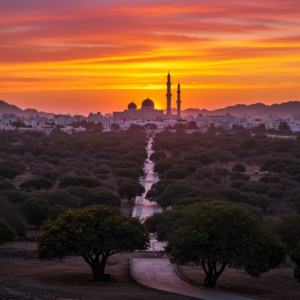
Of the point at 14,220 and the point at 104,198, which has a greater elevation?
the point at 104,198

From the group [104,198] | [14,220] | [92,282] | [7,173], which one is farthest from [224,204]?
[7,173]

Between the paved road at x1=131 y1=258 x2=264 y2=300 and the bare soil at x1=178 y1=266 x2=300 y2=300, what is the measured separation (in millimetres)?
541

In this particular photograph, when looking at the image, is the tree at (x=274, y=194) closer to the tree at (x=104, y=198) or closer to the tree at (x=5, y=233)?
the tree at (x=104, y=198)

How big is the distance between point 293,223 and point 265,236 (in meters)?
6.90

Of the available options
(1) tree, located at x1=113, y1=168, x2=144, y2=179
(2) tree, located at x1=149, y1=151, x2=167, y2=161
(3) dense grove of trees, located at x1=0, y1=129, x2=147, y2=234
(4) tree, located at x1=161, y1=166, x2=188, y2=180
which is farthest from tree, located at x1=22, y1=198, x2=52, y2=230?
(2) tree, located at x1=149, y1=151, x2=167, y2=161

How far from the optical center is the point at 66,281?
1588cm

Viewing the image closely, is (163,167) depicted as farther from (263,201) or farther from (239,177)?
(263,201)

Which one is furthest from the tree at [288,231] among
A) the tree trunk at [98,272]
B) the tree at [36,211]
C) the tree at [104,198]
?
the tree at [104,198]

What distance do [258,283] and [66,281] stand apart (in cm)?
642

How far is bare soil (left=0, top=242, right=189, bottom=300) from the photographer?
44.0ft

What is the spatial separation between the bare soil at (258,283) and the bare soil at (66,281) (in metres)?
2.34

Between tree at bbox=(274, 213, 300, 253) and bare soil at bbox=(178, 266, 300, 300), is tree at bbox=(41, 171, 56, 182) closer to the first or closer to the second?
tree at bbox=(274, 213, 300, 253)

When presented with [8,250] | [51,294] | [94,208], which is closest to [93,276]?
[94,208]

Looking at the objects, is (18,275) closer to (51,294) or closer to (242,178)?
(51,294)
